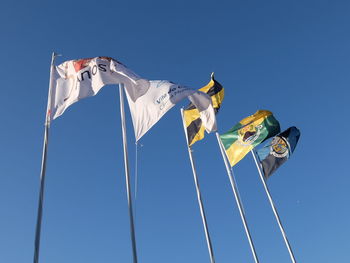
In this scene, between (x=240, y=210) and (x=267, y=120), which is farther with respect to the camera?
(x=267, y=120)

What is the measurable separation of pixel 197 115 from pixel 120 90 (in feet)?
21.4

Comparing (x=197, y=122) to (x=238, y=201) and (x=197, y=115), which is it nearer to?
(x=197, y=115)

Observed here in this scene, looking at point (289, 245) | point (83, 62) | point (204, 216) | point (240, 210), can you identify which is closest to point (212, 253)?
point (204, 216)

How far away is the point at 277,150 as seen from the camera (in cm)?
2167

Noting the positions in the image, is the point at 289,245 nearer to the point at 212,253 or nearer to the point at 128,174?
the point at 212,253

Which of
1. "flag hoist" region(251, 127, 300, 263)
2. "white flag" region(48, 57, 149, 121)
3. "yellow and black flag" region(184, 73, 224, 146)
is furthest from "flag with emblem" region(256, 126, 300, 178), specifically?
"white flag" region(48, 57, 149, 121)

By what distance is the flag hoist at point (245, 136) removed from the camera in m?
20.1

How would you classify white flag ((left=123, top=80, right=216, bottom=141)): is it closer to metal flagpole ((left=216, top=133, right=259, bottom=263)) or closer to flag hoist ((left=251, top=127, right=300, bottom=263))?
metal flagpole ((left=216, top=133, right=259, bottom=263))

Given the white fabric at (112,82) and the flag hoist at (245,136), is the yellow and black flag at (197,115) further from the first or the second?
the white fabric at (112,82)

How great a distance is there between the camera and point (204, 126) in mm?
17984

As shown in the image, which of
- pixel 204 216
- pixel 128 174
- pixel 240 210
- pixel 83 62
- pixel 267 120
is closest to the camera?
pixel 128 174

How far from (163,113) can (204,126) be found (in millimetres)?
4854

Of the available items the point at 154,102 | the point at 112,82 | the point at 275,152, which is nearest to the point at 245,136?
the point at 275,152

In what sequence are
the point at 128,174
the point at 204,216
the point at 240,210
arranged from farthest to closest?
the point at 240,210, the point at 204,216, the point at 128,174
